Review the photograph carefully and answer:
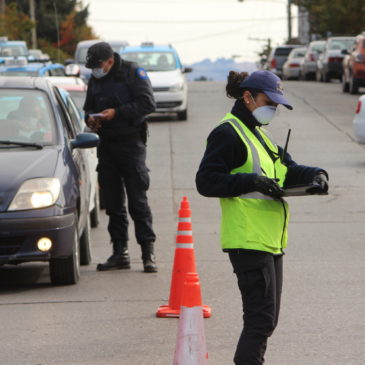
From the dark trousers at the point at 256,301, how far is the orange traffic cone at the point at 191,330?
293mm

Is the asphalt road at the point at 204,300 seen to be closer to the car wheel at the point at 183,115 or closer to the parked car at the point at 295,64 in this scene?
the car wheel at the point at 183,115

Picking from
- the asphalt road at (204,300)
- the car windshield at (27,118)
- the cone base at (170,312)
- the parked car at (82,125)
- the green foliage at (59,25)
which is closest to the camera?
the asphalt road at (204,300)

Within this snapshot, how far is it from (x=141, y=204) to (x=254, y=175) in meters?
4.54

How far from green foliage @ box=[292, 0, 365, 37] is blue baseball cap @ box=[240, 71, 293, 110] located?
47.1m

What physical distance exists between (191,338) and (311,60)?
45.4m

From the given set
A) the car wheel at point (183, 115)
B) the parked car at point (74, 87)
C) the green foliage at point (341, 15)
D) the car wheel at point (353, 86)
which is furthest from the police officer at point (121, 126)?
the green foliage at point (341, 15)

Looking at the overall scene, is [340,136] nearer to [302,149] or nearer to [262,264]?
[302,149]

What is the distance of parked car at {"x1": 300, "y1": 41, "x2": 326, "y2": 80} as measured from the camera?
50.8 meters

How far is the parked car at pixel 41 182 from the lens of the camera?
29.7 ft

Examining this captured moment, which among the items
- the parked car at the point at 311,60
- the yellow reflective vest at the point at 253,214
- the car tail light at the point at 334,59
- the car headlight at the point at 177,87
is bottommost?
the parked car at the point at 311,60

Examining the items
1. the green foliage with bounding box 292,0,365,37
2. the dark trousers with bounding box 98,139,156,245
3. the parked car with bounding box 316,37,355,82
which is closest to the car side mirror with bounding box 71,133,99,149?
the dark trousers with bounding box 98,139,156,245

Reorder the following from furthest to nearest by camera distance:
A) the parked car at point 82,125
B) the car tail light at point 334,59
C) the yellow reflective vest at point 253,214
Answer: the car tail light at point 334,59, the parked car at point 82,125, the yellow reflective vest at point 253,214

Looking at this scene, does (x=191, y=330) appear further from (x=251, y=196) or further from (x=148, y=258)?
(x=148, y=258)

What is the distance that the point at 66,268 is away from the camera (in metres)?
9.41
